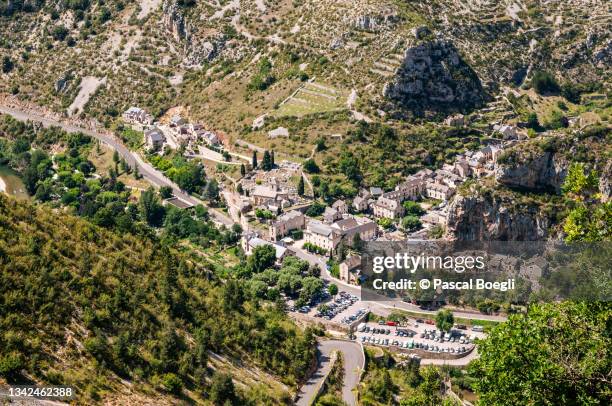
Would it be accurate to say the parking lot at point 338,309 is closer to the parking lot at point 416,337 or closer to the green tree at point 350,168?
the parking lot at point 416,337

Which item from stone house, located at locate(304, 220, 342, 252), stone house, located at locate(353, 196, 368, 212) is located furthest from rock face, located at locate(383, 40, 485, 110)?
stone house, located at locate(304, 220, 342, 252)

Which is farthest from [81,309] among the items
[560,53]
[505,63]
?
[560,53]

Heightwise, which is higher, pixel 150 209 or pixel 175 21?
pixel 175 21

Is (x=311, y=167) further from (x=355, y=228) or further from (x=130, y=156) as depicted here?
(x=130, y=156)

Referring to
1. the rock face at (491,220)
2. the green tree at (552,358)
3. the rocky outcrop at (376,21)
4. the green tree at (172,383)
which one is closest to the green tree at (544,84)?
the rocky outcrop at (376,21)

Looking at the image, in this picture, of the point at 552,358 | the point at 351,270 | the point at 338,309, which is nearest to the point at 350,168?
the point at 351,270

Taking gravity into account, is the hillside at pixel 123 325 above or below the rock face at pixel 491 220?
above
